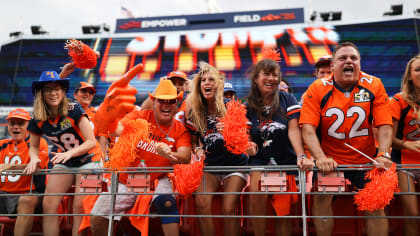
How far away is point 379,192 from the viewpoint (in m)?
2.68

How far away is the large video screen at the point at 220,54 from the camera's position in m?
14.7

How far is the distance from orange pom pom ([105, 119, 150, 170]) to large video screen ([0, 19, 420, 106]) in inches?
428

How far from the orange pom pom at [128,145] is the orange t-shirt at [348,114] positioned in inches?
57.4

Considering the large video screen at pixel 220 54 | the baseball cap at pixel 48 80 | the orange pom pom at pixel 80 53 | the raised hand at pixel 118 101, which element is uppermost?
the large video screen at pixel 220 54

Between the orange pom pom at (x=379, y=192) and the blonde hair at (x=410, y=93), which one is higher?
the blonde hair at (x=410, y=93)

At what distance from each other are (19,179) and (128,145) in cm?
205

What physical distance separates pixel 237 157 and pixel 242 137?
667 mm

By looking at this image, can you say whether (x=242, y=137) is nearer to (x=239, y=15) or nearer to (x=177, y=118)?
(x=177, y=118)

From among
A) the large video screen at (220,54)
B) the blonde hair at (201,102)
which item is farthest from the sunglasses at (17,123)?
the large video screen at (220,54)

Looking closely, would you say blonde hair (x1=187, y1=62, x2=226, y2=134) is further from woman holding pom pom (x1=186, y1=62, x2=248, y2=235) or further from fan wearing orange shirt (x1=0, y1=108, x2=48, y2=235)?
fan wearing orange shirt (x1=0, y1=108, x2=48, y2=235)

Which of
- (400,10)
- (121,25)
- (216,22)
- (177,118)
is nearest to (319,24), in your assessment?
(400,10)

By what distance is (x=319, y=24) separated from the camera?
52.3 ft

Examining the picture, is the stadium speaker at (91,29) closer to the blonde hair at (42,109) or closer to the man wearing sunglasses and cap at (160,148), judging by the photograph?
the blonde hair at (42,109)

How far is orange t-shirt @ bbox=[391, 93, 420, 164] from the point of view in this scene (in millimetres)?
3506
